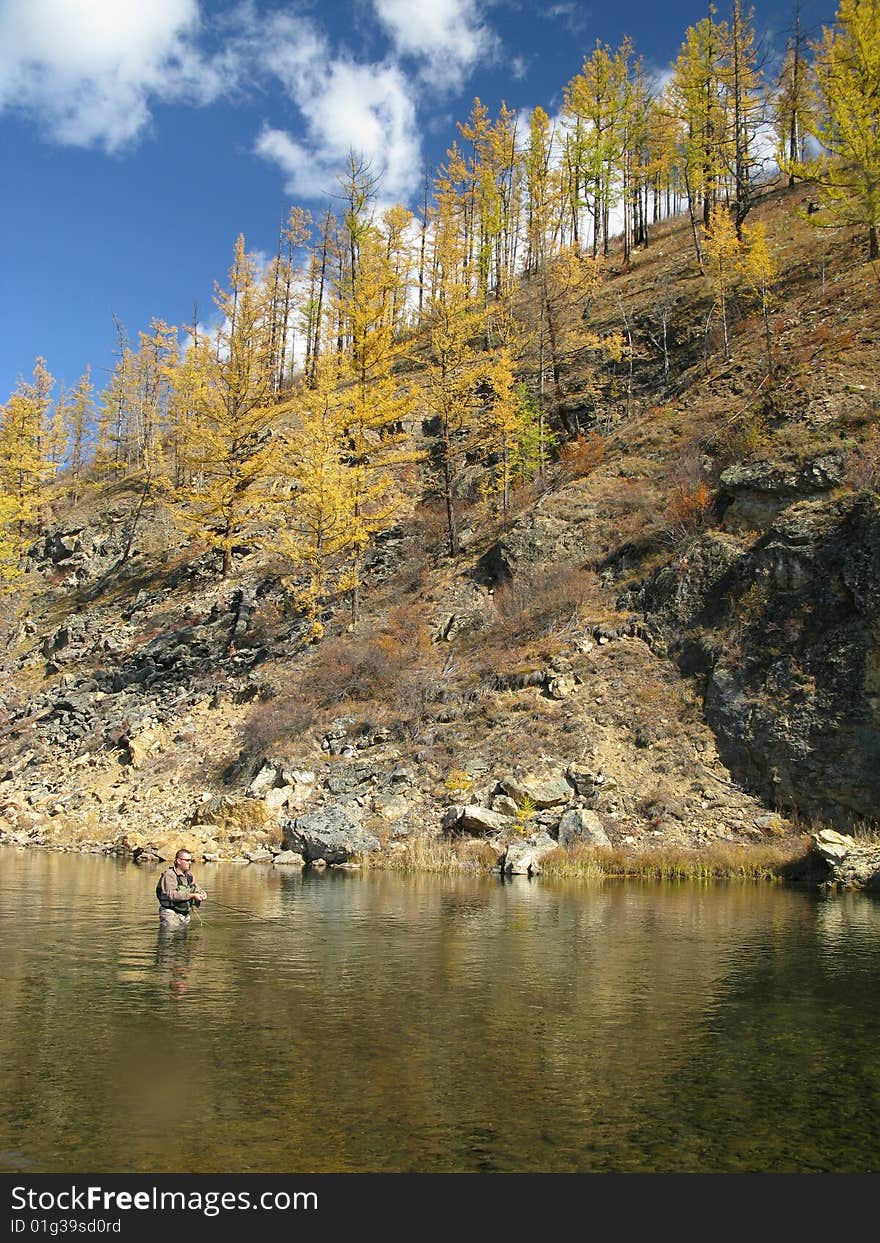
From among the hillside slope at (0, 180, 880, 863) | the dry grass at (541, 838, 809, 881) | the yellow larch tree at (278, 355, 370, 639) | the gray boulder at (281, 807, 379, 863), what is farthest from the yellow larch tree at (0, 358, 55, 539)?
the dry grass at (541, 838, 809, 881)

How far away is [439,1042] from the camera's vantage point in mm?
8617

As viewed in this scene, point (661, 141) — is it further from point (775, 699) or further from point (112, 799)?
point (112, 799)

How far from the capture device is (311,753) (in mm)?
29953

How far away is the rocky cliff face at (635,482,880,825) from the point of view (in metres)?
23.5

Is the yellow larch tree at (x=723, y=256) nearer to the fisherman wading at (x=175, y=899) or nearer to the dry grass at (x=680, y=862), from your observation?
the dry grass at (x=680, y=862)

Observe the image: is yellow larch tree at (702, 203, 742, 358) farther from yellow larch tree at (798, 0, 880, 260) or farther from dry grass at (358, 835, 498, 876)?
dry grass at (358, 835, 498, 876)

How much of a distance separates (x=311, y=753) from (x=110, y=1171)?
2445 centimetres

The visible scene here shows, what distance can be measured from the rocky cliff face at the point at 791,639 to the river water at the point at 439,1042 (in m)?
8.17

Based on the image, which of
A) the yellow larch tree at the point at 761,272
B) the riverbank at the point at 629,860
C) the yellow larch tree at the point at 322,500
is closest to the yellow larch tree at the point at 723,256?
the yellow larch tree at the point at 761,272

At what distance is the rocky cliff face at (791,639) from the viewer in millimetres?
23453

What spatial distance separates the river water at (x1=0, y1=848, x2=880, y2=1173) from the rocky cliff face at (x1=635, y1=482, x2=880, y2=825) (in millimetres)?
8166

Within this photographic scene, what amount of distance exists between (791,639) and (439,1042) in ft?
68.3

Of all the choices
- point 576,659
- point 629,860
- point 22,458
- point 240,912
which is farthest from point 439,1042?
point 22,458

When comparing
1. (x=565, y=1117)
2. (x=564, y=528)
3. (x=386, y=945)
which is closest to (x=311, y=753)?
(x=564, y=528)
